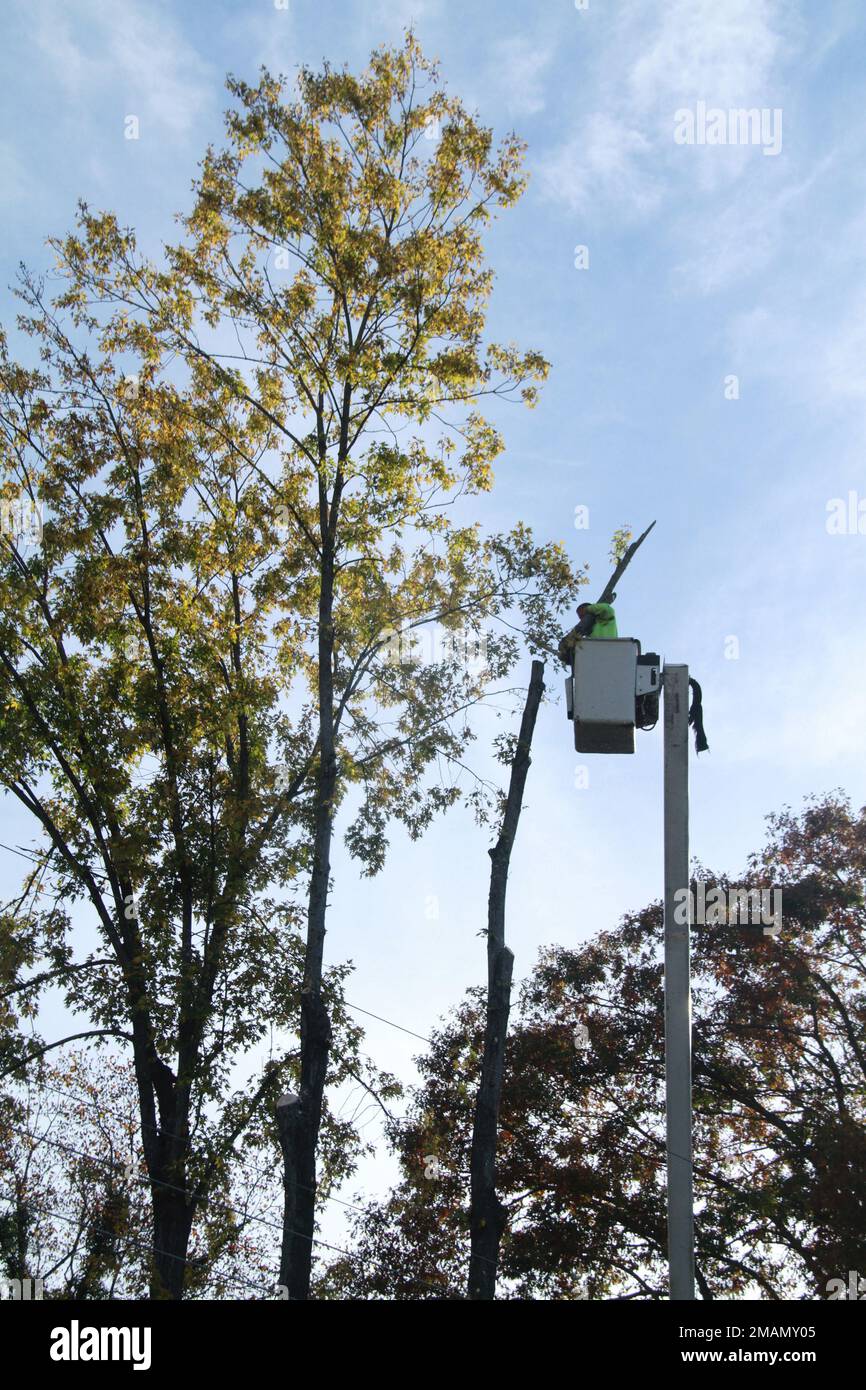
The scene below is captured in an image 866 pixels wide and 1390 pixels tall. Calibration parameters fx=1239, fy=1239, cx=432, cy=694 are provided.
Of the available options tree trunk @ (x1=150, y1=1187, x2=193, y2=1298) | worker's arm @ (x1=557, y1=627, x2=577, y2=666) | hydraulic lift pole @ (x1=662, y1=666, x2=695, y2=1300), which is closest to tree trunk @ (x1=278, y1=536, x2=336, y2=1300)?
tree trunk @ (x1=150, y1=1187, x2=193, y2=1298)

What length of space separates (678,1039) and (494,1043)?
26.3 feet

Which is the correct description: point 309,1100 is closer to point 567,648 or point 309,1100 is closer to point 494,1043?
point 494,1043

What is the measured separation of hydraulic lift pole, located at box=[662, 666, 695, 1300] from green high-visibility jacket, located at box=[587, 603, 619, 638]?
2608mm

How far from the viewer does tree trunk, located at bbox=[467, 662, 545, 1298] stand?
12344 mm

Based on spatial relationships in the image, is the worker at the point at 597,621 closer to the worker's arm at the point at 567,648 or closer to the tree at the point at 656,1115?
the worker's arm at the point at 567,648

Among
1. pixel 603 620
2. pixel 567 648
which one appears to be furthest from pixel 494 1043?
pixel 567 648

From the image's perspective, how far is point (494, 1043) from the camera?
527 inches

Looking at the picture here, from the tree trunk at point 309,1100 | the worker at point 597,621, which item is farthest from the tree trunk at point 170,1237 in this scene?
the worker at point 597,621

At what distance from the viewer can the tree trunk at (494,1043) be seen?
40.5ft

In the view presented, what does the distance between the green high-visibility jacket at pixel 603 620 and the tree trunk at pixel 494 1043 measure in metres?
5.80
